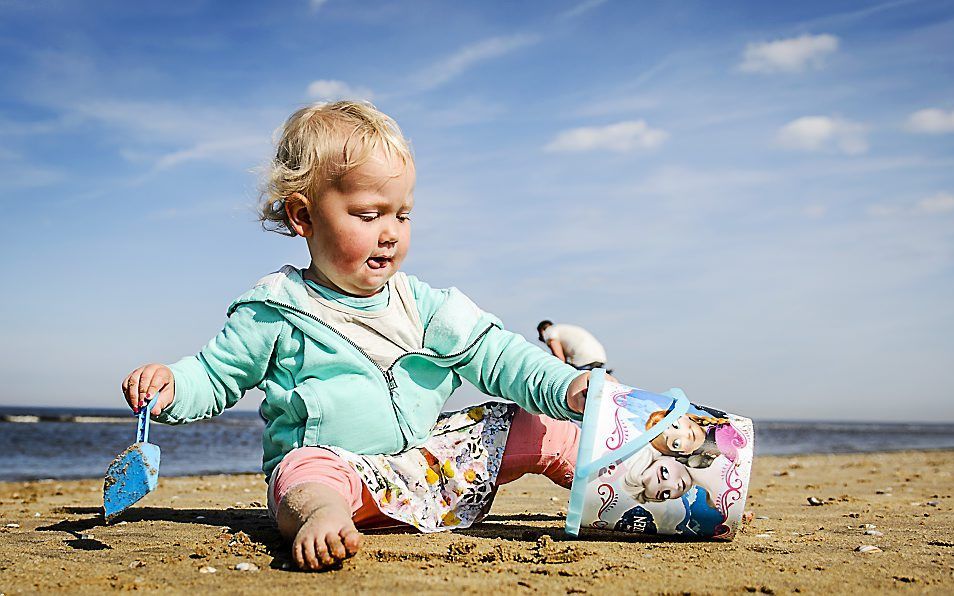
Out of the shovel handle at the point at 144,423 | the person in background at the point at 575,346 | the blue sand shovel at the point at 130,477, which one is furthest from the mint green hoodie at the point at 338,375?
the person in background at the point at 575,346

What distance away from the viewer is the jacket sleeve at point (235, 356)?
3.12m

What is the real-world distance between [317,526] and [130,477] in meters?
0.82

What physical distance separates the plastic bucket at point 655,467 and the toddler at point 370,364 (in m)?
0.27

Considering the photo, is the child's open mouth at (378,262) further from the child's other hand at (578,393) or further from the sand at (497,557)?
the sand at (497,557)

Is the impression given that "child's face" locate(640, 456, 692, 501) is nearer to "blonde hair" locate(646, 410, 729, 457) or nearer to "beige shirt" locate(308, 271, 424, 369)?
"blonde hair" locate(646, 410, 729, 457)

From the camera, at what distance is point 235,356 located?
3.14 meters

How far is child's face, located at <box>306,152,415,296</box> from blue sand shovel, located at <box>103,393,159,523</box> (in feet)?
3.04

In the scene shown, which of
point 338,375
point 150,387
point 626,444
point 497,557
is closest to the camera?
point 497,557

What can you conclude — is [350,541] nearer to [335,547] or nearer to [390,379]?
[335,547]

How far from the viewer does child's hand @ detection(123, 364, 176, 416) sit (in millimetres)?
2807

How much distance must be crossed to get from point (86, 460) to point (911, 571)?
1047 cm

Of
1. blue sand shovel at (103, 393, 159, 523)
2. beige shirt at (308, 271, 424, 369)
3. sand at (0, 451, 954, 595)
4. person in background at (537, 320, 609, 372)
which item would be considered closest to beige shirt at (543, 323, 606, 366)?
person in background at (537, 320, 609, 372)

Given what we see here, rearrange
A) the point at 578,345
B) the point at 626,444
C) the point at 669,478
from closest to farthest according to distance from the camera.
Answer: the point at 626,444, the point at 669,478, the point at 578,345

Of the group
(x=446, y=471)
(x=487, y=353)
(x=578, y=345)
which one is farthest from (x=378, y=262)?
(x=578, y=345)
